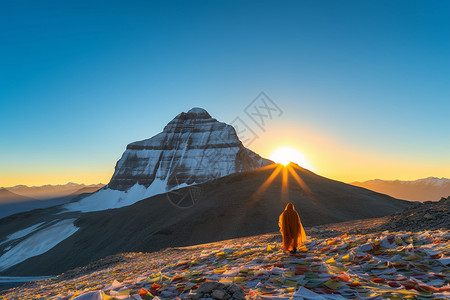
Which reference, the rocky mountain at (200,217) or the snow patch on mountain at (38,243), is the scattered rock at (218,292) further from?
the snow patch on mountain at (38,243)

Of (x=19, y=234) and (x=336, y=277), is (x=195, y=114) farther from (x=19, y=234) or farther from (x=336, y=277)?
(x=336, y=277)

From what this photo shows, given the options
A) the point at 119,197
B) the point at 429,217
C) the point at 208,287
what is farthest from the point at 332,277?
the point at 119,197

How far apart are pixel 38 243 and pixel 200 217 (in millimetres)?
35634

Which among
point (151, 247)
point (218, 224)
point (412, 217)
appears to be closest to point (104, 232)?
point (151, 247)

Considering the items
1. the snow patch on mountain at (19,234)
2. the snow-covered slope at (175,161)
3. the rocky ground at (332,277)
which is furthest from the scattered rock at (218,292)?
the snow-covered slope at (175,161)

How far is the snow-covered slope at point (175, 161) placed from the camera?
9069cm

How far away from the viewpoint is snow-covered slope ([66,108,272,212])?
9069cm

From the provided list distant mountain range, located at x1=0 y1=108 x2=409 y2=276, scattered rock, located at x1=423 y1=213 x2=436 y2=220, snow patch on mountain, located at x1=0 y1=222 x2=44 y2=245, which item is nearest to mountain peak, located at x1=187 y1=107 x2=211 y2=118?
distant mountain range, located at x1=0 y1=108 x2=409 y2=276

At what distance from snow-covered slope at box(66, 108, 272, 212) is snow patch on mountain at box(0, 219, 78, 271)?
33809 millimetres

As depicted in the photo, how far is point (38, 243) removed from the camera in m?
49.4

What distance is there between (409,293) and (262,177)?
138ft

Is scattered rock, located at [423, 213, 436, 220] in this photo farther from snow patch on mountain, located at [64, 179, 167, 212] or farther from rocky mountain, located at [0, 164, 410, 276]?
snow patch on mountain, located at [64, 179, 167, 212]

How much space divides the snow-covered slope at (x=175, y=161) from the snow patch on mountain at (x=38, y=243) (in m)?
33.8

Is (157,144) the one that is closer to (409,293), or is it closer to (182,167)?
(182,167)
